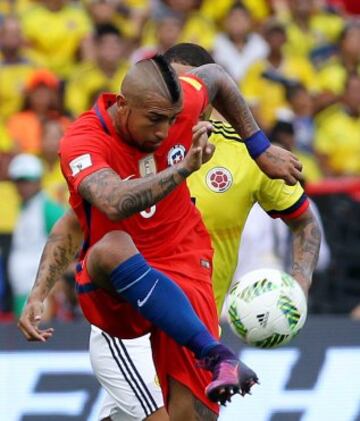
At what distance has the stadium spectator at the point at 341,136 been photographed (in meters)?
14.3

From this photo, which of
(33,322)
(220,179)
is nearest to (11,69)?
(220,179)

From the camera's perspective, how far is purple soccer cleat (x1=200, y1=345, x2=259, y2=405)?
638 cm

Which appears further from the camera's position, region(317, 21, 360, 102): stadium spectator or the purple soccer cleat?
region(317, 21, 360, 102): stadium spectator

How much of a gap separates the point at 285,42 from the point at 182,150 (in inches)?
341

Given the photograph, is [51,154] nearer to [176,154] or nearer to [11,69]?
[11,69]

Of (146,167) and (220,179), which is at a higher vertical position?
(146,167)

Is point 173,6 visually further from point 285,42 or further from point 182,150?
point 182,150

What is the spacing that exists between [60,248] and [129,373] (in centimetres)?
74

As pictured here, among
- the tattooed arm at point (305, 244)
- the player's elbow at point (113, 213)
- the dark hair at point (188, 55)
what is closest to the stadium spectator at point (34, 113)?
the dark hair at point (188, 55)

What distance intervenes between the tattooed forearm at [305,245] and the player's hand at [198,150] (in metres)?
1.23

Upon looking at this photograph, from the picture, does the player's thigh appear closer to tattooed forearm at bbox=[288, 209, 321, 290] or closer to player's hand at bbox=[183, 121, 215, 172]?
tattooed forearm at bbox=[288, 209, 321, 290]

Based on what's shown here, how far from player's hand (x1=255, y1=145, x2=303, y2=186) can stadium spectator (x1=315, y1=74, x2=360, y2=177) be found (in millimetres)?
7198

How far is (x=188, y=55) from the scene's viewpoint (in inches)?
302

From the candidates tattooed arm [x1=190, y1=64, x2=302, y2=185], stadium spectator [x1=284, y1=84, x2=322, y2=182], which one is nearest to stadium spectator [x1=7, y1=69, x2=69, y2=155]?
stadium spectator [x1=284, y1=84, x2=322, y2=182]
